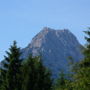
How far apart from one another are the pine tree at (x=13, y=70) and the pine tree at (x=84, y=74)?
832 inches

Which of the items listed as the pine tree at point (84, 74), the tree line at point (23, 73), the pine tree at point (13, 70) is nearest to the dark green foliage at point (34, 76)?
the tree line at point (23, 73)

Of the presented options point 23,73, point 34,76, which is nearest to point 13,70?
point 23,73

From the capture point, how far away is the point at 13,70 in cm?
4784

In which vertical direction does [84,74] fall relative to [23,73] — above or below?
below

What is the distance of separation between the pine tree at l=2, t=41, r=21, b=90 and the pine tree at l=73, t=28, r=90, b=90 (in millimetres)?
21132

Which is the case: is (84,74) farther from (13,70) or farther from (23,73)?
(13,70)

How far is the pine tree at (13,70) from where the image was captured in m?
46.1

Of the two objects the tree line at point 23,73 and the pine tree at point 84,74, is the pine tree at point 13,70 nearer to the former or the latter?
the tree line at point 23,73

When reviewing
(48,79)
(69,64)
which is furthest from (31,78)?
(69,64)

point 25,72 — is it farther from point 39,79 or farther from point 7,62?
point 7,62

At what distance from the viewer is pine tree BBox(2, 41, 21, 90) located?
4612 centimetres

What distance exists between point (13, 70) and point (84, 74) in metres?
25.2

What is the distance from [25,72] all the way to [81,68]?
857 inches

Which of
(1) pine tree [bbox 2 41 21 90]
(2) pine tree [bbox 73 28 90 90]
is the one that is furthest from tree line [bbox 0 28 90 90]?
(2) pine tree [bbox 73 28 90 90]
